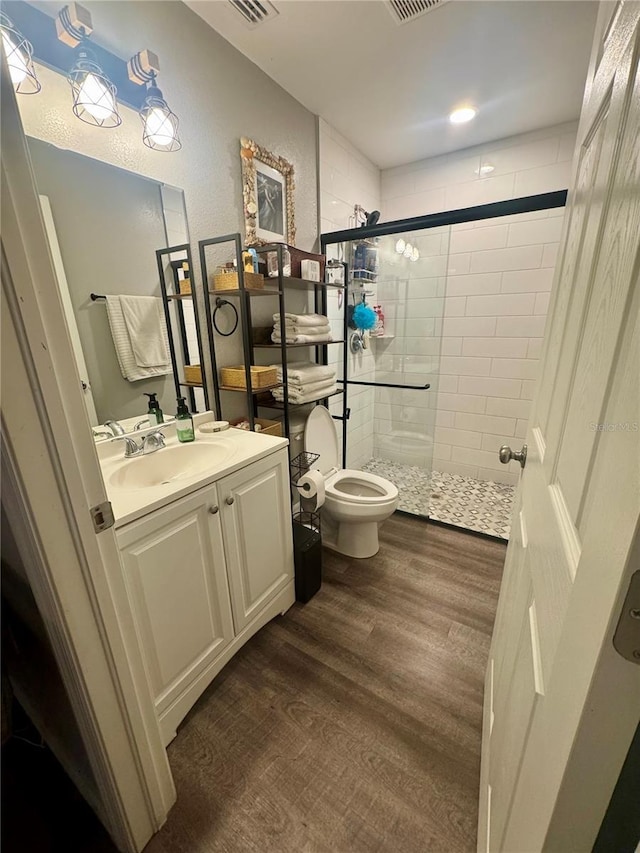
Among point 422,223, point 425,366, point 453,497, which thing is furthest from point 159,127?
point 453,497

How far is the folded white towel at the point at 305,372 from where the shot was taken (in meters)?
1.84

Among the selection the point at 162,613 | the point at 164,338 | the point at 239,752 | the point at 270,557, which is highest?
the point at 164,338

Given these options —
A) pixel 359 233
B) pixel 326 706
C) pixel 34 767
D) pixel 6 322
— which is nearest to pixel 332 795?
pixel 326 706

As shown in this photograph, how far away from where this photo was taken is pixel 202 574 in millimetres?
1147

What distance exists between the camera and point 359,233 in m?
2.10

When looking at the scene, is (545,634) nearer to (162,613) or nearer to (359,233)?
(162,613)

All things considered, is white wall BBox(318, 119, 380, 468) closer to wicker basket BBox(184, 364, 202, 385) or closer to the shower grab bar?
the shower grab bar

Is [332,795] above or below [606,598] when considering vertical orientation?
below

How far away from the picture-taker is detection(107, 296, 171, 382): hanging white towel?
49.3 inches

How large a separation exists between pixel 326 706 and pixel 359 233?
2373 mm

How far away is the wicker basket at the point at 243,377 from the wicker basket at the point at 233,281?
362 millimetres

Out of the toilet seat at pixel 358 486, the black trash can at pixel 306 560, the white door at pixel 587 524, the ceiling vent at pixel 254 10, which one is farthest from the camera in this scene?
the toilet seat at pixel 358 486

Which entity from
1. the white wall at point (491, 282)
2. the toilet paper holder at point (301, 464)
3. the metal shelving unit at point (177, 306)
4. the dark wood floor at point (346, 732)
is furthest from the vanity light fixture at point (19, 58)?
the white wall at point (491, 282)

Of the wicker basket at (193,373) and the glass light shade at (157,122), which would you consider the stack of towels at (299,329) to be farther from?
the glass light shade at (157,122)
